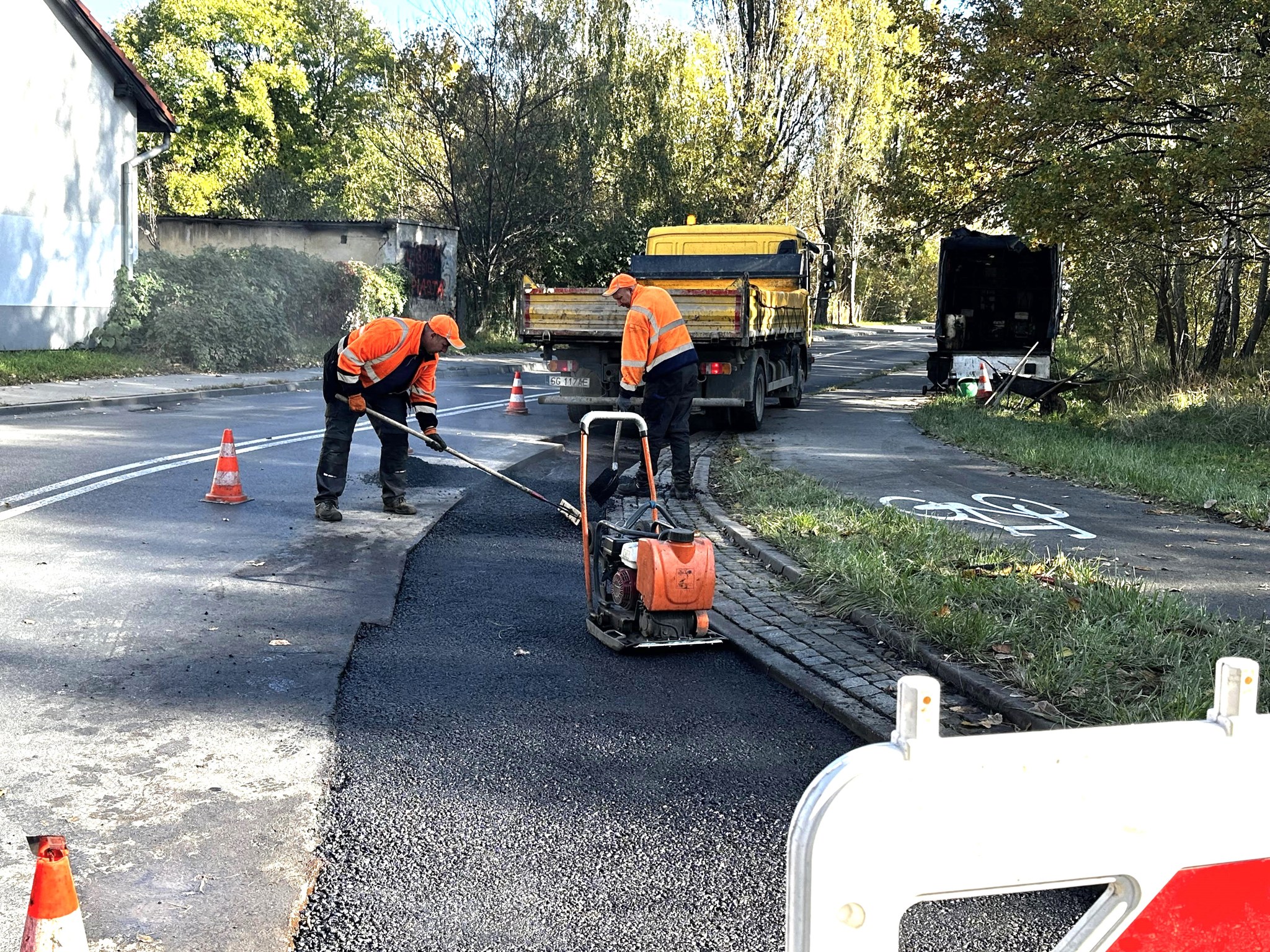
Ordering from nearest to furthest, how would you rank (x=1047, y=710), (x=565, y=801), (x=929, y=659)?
(x=565, y=801) < (x=1047, y=710) < (x=929, y=659)

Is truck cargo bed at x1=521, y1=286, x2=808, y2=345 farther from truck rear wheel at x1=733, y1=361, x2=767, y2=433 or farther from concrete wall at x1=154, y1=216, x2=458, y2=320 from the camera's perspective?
concrete wall at x1=154, y1=216, x2=458, y2=320

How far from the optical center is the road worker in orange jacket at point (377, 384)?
8758 millimetres

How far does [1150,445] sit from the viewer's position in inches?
540

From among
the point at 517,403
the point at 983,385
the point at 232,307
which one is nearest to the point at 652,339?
the point at 517,403

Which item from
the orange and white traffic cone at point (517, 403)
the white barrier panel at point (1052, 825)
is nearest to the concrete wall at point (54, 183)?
the orange and white traffic cone at point (517, 403)

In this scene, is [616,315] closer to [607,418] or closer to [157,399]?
[157,399]

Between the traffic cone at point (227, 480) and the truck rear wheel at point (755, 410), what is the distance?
6891 mm

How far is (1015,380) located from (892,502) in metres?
10.0

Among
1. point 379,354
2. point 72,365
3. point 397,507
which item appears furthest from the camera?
point 72,365

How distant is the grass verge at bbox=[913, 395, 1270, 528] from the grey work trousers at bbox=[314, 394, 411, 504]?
19.8 feet

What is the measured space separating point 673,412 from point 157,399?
9.51 metres

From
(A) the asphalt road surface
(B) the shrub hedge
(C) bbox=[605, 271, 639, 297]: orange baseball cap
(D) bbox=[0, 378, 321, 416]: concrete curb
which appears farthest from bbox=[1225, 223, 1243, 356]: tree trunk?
(B) the shrub hedge

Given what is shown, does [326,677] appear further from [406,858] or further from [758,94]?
[758,94]

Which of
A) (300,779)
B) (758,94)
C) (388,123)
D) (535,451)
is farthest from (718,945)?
(758,94)
